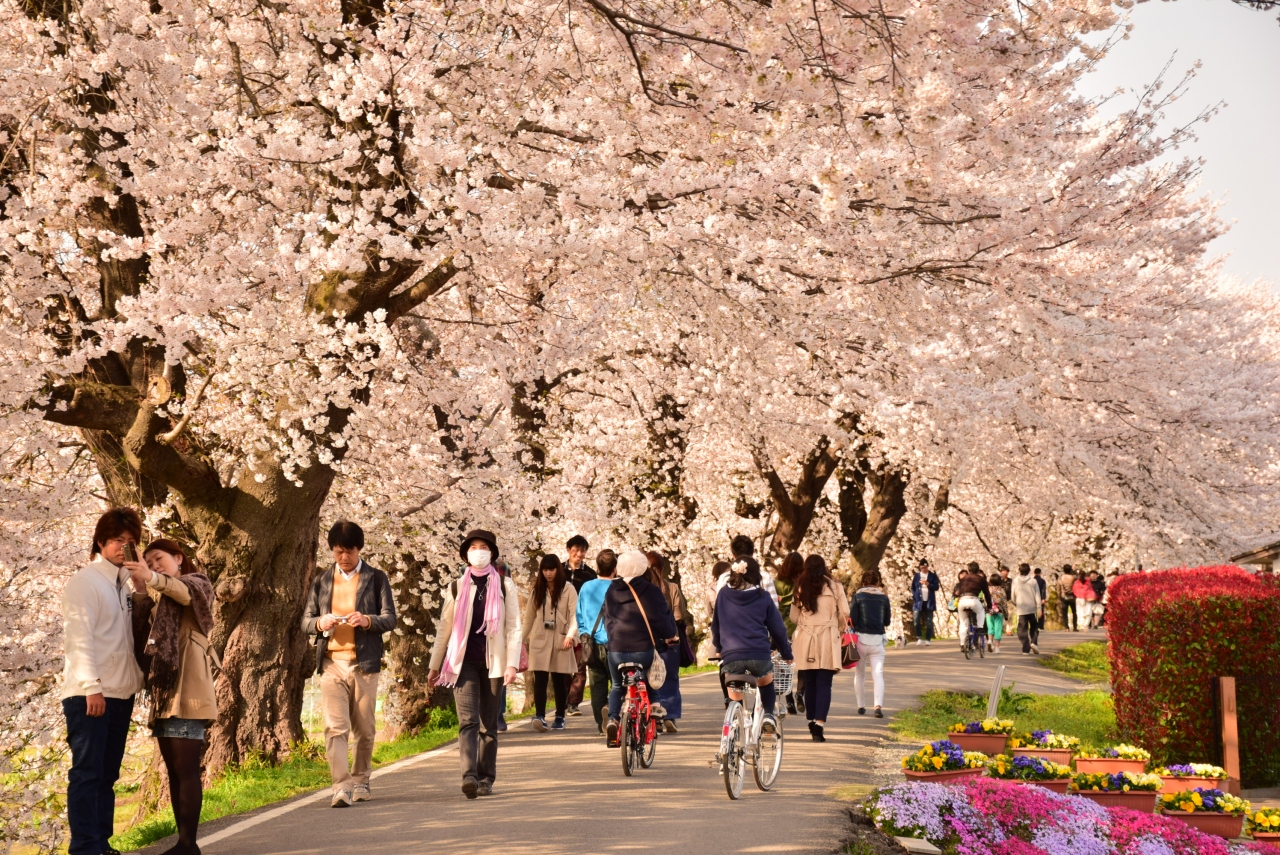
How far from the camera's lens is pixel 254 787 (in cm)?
1079

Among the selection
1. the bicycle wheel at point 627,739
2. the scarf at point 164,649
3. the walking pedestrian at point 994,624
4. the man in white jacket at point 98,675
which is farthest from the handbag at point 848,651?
the walking pedestrian at point 994,624

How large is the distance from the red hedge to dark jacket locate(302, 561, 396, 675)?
8.43 m

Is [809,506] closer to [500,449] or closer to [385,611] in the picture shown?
[500,449]

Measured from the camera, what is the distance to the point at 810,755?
1256 cm

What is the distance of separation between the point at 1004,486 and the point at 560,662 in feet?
68.9

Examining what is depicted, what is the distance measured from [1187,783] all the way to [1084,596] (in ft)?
113

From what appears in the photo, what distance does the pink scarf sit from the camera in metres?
9.84

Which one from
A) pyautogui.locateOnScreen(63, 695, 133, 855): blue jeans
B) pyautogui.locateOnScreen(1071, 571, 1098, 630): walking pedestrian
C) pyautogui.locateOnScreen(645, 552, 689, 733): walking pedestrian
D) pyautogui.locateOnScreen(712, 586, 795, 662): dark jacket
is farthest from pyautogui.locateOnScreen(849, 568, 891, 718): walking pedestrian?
pyautogui.locateOnScreen(1071, 571, 1098, 630): walking pedestrian

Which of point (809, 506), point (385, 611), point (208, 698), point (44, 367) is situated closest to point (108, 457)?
point (44, 367)

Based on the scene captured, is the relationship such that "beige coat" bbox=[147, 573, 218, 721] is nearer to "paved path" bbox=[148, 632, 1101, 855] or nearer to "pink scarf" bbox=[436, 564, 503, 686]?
"paved path" bbox=[148, 632, 1101, 855]

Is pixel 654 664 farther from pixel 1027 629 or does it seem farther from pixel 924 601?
pixel 924 601

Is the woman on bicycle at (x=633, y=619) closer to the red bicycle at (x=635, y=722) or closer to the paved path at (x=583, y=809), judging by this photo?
the red bicycle at (x=635, y=722)

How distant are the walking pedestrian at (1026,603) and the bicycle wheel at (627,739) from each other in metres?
19.8

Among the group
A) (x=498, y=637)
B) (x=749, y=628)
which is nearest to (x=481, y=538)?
(x=498, y=637)
